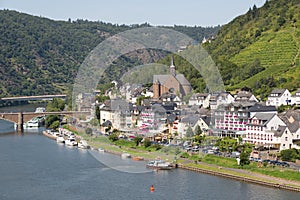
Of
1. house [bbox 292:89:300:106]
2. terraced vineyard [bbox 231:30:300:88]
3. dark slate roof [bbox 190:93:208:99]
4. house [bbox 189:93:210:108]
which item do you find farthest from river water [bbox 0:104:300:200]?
terraced vineyard [bbox 231:30:300:88]

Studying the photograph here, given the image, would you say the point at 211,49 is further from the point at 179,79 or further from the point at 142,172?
the point at 142,172

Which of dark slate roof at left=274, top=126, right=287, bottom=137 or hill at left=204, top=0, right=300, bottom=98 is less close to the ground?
hill at left=204, top=0, right=300, bottom=98

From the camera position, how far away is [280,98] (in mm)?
20812

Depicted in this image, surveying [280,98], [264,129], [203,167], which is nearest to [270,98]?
[280,98]

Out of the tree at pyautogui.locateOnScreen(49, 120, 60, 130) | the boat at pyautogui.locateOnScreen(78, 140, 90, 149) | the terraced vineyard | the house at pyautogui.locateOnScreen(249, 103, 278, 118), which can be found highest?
the terraced vineyard

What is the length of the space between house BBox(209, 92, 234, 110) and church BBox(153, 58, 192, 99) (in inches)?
144

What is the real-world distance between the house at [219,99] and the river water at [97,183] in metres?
5.18

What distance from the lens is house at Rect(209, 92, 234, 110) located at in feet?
68.7

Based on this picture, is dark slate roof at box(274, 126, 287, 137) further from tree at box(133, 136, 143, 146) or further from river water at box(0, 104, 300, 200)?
tree at box(133, 136, 143, 146)

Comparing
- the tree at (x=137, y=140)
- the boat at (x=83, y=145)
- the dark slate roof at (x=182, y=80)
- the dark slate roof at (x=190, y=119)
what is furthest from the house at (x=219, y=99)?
the boat at (x=83, y=145)

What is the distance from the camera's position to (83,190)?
1291 centimetres

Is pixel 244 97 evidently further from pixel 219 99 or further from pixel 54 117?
pixel 54 117

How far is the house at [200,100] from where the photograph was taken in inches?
878

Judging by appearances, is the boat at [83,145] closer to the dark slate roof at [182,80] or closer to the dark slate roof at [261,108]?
the dark slate roof at [261,108]
